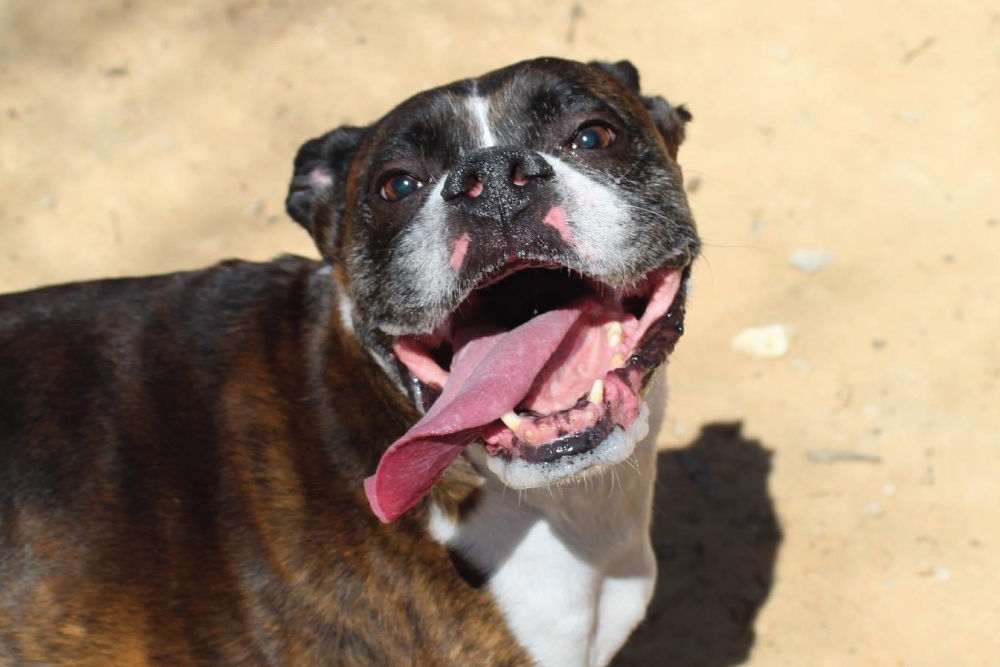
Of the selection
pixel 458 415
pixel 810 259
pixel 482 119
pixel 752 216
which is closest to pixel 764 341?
pixel 810 259

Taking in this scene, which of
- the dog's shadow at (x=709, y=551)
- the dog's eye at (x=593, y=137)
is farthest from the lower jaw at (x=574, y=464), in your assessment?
the dog's shadow at (x=709, y=551)

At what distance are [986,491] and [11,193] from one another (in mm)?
4544

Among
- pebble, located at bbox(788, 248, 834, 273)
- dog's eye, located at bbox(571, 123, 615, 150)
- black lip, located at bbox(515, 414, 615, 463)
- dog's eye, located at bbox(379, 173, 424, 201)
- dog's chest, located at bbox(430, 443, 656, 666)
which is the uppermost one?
dog's eye, located at bbox(571, 123, 615, 150)

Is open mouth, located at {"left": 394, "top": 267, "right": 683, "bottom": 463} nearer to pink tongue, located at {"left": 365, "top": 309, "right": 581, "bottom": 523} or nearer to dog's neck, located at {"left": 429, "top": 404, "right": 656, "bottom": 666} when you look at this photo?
pink tongue, located at {"left": 365, "top": 309, "right": 581, "bottom": 523}

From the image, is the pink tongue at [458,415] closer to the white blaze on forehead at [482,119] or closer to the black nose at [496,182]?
the black nose at [496,182]

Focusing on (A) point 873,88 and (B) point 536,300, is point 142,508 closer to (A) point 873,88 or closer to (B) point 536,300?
(B) point 536,300

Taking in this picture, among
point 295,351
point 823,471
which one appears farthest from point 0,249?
point 823,471

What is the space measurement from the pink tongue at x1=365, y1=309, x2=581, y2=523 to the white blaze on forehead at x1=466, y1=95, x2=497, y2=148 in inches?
19.9

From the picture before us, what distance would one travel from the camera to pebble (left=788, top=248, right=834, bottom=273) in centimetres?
545

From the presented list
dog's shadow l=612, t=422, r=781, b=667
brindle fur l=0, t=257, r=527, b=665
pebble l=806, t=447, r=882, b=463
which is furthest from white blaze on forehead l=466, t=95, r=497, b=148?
pebble l=806, t=447, r=882, b=463

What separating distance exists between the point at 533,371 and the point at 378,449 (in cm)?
56

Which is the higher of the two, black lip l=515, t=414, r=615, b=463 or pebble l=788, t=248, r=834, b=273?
black lip l=515, t=414, r=615, b=463

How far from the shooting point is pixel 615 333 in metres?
3.28

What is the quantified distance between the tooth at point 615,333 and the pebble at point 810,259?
238cm
